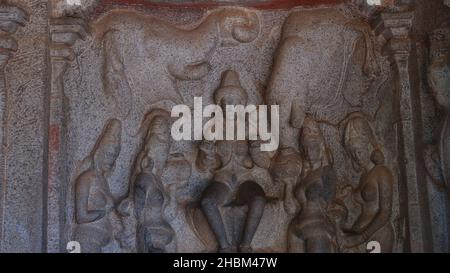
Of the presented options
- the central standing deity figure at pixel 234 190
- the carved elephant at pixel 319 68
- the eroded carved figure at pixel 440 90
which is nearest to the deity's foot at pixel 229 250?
the central standing deity figure at pixel 234 190

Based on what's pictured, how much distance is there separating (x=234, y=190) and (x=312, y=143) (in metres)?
0.61

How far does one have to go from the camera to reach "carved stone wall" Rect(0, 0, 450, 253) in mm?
4684

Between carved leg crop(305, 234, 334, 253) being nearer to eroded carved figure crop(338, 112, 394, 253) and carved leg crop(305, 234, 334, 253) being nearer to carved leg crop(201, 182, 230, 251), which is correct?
eroded carved figure crop(338, 112, 394, 253)

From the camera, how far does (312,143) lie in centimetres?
495

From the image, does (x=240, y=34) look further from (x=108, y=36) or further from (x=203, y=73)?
(x=108, y=36)

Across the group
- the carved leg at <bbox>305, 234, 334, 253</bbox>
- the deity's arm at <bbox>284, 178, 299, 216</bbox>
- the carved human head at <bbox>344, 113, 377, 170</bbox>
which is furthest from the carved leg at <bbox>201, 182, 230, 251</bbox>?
the carved human head at <bbox>344, 113, 377, 170</bbox>

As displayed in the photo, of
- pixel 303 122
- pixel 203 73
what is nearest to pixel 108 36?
pixel 203 73

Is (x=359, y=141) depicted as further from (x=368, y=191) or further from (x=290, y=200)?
(x=290, y=200)

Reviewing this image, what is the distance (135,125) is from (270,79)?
3.26ft

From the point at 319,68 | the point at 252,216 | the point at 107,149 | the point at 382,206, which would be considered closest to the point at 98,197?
the point at 107,149

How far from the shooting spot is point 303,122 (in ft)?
16.5

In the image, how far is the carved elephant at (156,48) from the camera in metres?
5.05

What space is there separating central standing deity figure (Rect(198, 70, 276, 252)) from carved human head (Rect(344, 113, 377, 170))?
60 centimetres

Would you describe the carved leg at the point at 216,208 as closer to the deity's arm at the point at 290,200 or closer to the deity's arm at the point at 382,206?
the deity's arm at the point at 290,200
